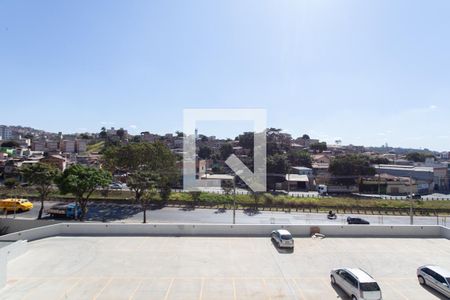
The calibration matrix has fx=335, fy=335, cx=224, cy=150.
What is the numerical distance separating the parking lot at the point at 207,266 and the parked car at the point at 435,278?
0.30 metres

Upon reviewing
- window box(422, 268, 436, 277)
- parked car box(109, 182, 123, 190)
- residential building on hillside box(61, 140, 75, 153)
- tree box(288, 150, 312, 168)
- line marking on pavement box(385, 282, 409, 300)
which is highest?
residential building on hillside box(61, 140, 75, 153)

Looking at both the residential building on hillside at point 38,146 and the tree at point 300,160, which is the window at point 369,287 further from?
the residential building on hillside at point 38,146

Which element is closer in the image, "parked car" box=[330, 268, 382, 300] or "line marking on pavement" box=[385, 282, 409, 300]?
"parked car" box=[330, 268, 382, 300]

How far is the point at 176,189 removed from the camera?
4903 cm

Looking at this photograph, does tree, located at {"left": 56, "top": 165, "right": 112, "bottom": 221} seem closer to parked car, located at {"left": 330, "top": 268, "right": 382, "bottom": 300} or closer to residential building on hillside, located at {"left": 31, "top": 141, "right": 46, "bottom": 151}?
parked car, located at {"left": 330, "top": 268, "right": 382, "bottom": 300}

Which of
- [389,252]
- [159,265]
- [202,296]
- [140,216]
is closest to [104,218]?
[140,216]

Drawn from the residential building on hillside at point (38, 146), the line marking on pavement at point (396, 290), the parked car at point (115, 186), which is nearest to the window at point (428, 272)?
the line marking on pavement at point (396, 290)

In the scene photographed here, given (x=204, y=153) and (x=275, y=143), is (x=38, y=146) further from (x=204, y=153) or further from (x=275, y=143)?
(x=275, y=143)

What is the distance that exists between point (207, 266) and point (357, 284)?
20.5 feet

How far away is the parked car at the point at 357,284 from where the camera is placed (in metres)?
11.4

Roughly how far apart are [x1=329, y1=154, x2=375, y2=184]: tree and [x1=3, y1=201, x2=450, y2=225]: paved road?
20.1 meters

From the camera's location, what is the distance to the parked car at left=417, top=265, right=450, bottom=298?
479 inches

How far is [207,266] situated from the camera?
48.4 feet

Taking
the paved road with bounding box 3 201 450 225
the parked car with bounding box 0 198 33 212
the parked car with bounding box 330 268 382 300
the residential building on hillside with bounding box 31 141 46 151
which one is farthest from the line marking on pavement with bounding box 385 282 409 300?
the residential building on hillside with bounding box 31 141 46 151
